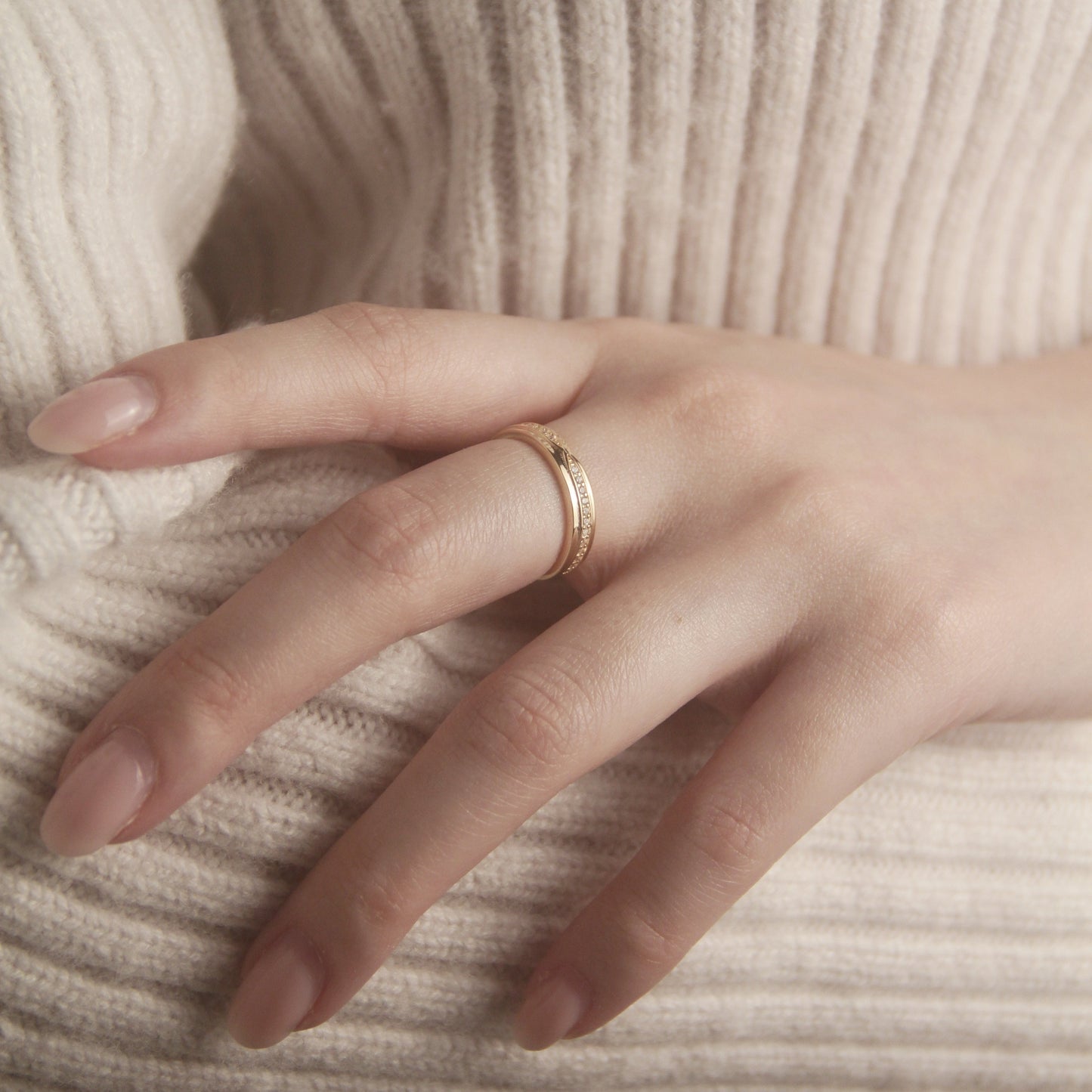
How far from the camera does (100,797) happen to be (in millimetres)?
431

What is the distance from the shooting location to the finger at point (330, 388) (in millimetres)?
450

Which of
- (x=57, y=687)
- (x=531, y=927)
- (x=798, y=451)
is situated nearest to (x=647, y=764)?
(x=531, y=927)

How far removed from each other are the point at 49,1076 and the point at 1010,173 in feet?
2.99

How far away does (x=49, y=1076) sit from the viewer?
0.49m

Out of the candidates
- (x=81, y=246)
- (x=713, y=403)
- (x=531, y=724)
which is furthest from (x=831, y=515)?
(x=81, y=246)

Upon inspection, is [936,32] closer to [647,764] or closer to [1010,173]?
[1010,173]

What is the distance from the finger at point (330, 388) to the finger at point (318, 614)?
0.05 meters

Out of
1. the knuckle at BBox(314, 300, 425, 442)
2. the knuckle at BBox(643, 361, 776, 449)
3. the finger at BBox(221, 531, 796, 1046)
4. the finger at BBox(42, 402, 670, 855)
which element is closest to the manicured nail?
the finger at BBox(42, 402, 670, 855)

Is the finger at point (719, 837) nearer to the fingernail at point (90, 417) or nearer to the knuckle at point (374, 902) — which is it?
the knuckle at point (374, 902)

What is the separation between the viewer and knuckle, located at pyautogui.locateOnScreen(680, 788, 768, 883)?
1.60 feet

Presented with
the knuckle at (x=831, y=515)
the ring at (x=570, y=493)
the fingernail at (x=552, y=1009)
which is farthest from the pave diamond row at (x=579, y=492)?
the fingernail at (x=552, y=1009)

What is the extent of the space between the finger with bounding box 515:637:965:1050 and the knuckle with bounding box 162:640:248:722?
231 mm

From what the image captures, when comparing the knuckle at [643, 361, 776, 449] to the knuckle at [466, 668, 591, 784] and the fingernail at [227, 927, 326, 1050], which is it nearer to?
the knuckle at [466, 668, 591, 784]

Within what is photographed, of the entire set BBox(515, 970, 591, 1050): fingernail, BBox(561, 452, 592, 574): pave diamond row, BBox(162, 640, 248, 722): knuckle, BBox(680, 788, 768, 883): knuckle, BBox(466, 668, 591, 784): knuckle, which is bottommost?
BBox(515, 970, 591, 1050): fingernail
